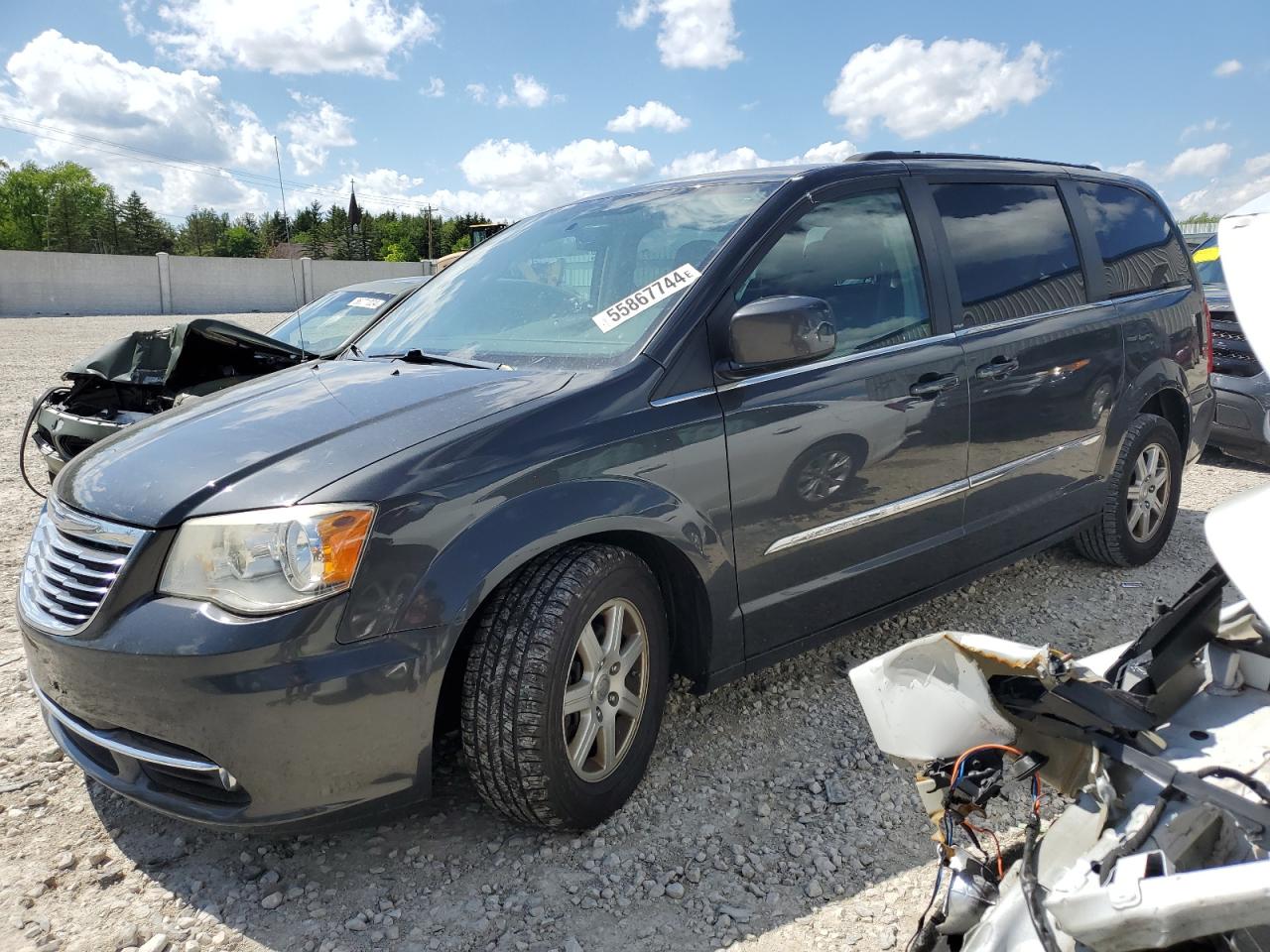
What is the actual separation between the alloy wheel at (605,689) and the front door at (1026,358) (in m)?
1.54

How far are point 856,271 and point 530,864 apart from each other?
213 centimetres

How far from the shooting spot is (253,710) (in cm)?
202

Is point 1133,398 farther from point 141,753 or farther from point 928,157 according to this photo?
point 141,753

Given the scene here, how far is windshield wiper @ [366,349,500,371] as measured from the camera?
2.84 metres

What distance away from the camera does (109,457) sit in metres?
2.58

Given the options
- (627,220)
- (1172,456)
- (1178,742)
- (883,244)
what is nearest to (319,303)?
(627,220)

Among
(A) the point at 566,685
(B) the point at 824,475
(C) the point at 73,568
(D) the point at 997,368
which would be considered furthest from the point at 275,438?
(D) the point at 997,368

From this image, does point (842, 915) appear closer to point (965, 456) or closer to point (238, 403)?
point (965, 456)

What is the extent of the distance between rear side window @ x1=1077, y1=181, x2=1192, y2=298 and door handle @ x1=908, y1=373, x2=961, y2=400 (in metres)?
1.38

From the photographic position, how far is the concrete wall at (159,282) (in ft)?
103

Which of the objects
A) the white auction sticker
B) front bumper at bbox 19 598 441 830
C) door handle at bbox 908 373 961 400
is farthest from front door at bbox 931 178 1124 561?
front bumper at bbox 19 598 441 830

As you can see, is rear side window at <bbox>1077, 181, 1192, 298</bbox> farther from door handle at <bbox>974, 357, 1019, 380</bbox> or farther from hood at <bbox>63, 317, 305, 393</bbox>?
hood at <bbox>63, 317, 305, 393</bbox>

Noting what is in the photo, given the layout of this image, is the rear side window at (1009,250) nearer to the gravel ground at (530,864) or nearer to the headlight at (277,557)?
the gravel ground at (530,864)

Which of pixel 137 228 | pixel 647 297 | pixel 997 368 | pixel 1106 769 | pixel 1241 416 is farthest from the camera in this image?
pixel 137 228
